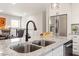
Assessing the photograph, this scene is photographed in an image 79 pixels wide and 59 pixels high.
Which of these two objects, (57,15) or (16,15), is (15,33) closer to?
(16,15)

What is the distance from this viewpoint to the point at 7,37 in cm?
114

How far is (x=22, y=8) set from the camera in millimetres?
1150

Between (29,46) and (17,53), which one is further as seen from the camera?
(29,46)

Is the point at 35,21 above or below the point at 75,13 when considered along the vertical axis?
below

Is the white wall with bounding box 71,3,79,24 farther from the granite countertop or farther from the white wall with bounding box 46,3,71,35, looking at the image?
the granite countertop

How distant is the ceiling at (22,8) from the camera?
3.60ft

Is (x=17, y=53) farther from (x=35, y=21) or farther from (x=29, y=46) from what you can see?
(x=35, y=21)

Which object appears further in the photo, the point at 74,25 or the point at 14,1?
the point at 74,25

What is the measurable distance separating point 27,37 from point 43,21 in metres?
0.29

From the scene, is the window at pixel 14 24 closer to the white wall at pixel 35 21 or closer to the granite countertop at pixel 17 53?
the white wall at pixel 35 21

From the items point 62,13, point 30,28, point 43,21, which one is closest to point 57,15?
point 62,13

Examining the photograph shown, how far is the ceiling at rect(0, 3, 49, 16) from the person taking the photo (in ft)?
3.60

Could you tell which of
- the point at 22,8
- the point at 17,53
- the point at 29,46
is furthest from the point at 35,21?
the point at 17,53

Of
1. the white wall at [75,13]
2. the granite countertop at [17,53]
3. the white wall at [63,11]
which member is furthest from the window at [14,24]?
the white wall at [75,13]
